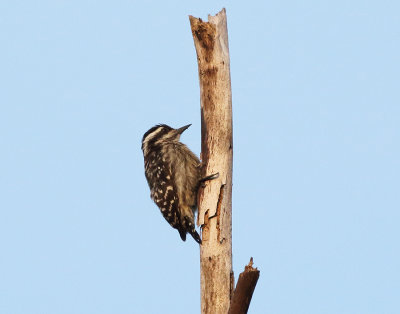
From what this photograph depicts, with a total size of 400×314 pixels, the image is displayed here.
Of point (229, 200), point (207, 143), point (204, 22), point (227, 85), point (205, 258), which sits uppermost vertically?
point (204, 22)

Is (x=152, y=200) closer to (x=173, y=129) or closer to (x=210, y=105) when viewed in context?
(x=173, y=129)

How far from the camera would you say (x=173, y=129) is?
23.9 ft

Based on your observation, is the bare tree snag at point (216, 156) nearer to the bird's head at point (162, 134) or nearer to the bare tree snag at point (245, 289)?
the bare tree snag at point (245, 289)

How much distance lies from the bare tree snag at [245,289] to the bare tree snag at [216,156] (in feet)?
2.34

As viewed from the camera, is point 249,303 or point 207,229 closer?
point 249,303

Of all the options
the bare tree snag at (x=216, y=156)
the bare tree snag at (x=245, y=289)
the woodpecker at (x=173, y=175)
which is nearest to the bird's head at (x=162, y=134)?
the woodpecker at (x=173, y=175)

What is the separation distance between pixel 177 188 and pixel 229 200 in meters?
0.89

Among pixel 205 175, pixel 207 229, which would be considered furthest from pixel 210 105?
pixel 207 229

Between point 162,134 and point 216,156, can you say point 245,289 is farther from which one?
point 162,134

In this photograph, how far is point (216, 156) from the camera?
597 cm

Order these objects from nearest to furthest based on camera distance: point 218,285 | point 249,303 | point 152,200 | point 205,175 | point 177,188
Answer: point 249,303
point 218,285
point 205,175
point 177,188
point 152,200

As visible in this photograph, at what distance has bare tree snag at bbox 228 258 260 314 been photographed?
4.86m

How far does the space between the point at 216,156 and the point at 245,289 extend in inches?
57.8

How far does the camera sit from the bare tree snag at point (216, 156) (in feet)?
18.9
